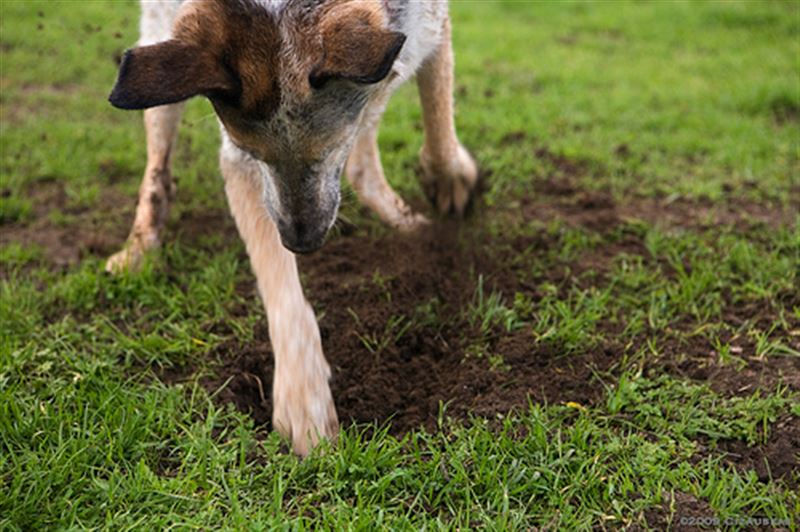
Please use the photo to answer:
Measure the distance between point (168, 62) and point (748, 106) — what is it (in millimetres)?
6278

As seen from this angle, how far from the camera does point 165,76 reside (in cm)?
290

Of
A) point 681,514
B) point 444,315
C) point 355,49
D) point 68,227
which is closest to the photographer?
point 681,514

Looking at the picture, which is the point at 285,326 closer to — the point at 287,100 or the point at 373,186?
the point at 287,100

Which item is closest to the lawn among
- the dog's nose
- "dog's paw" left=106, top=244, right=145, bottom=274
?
"dog's paw" left=106, top=244, right=145, bottom=274

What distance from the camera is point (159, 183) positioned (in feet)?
17.3

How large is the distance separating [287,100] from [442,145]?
203cm

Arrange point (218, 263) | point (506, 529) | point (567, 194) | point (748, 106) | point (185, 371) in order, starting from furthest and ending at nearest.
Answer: point (748, 106) < point (567, 194) < point (218, 263) < point (185, 371) < point (506, 529)

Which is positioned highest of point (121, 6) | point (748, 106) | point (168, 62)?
point (168, 62)

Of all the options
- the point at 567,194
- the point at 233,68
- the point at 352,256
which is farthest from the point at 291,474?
the point at 567,194

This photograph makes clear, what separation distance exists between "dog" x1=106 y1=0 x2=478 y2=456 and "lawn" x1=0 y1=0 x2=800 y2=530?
32 cm

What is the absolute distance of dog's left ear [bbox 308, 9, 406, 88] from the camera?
2.95 m

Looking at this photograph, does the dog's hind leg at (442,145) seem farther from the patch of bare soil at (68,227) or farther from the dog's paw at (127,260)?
the patch of bare soil at (68,227)

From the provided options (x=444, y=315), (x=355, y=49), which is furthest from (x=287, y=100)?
(x=444, y=315)

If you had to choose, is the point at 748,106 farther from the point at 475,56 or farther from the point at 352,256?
the point at 352,256
